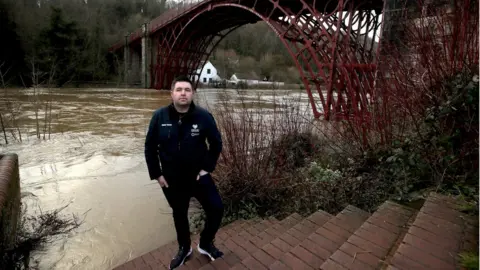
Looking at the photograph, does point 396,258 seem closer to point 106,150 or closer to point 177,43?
point 106,150

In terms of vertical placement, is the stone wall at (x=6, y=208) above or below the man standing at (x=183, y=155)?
below

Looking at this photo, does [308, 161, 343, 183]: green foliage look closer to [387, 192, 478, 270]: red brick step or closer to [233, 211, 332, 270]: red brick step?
[233, 211, 332, 270]: red brick step

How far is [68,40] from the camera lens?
32.4m

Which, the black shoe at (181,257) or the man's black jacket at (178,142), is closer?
the man's black jacket at (178,142)

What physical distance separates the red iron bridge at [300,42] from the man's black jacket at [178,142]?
2539mm

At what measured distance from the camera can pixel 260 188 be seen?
3660mm

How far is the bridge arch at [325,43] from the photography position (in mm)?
10690

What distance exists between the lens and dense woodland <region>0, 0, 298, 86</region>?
2927cm

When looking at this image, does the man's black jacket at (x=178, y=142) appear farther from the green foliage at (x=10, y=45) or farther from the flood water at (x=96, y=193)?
the green foliage at (x=10, y=45)

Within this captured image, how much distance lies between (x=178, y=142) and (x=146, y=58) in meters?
33.7

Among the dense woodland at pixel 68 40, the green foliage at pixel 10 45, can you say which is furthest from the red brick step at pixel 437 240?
the green foliage at pixel 10 45

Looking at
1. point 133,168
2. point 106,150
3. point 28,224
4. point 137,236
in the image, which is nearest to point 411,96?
point 137,236

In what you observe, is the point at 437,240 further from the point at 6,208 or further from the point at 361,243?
the point at 6,208

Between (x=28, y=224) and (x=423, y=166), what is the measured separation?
→ 443 cm
